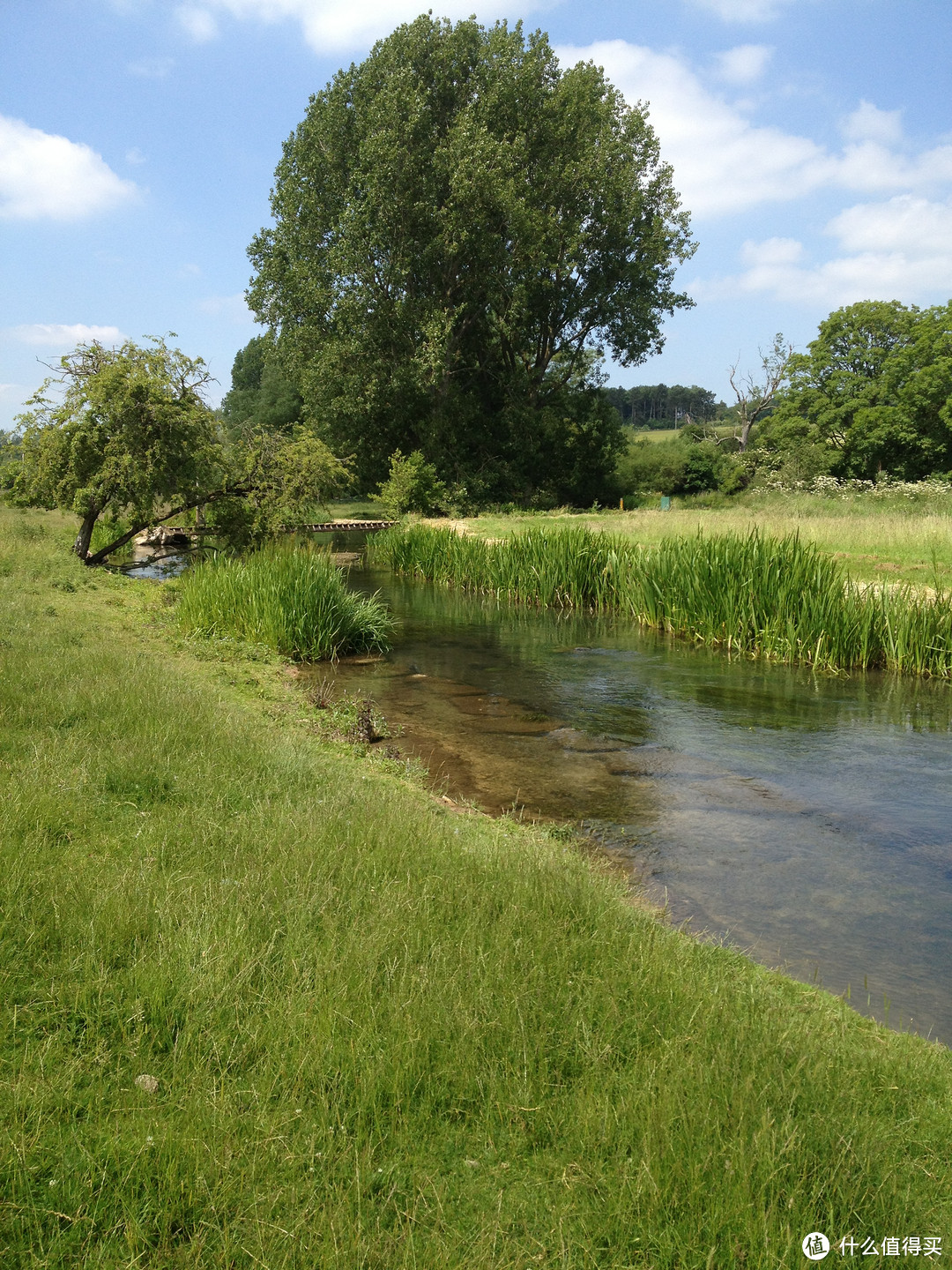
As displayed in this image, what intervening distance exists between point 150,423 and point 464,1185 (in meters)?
18.6

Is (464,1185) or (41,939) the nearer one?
(464,1185)

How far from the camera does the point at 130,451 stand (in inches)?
745

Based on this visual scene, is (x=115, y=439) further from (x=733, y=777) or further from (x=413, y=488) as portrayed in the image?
(x=413, y=488)

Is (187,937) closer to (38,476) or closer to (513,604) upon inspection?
(38,476)

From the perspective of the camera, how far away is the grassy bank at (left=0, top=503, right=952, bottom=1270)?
2.68 m

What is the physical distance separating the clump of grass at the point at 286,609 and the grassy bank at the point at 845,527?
Result: 750cm

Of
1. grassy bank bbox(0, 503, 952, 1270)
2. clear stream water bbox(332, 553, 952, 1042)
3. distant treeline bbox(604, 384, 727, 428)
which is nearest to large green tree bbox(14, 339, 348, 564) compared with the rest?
clear stream water bbox(332, 553, 952, 1042)

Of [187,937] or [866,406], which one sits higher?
[866,406]

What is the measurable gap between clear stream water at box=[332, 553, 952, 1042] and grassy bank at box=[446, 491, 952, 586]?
433 cm

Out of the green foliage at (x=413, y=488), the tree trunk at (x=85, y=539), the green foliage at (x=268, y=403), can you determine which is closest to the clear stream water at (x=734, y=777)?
the tree trunk at (x=85, y=539)

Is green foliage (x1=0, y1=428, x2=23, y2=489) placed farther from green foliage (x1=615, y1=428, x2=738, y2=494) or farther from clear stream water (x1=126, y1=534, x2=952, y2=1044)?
green foliage (x1=615, y1=428, x2=738, y2=494)

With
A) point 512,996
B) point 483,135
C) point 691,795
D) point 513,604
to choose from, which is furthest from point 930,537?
point 483,135

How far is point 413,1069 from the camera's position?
3.29 m

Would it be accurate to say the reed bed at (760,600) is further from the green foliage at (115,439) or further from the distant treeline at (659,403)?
the distant treeline at (659,403)
